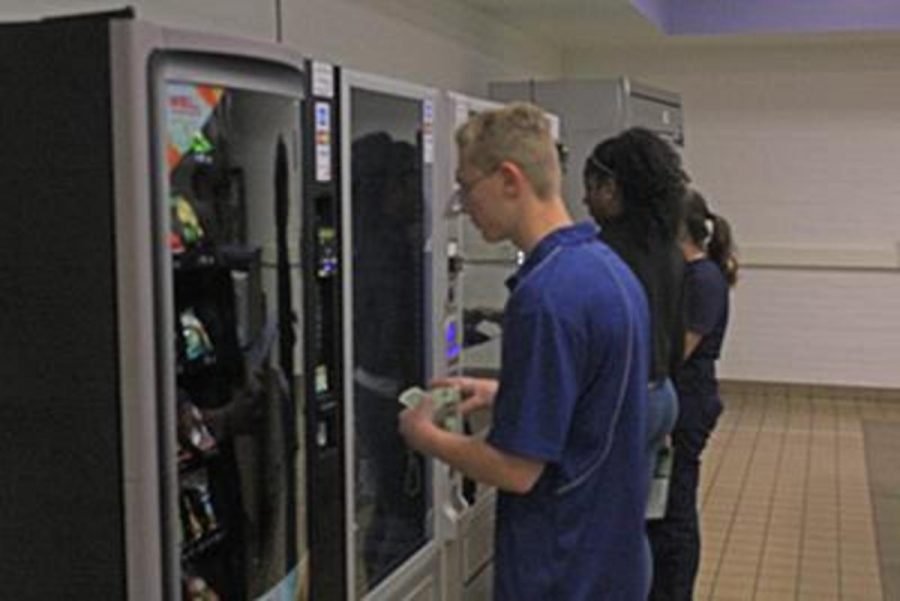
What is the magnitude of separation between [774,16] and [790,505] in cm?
340

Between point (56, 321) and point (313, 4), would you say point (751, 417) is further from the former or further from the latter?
point (56, 321)

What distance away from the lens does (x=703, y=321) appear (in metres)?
3.48

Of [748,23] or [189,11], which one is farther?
[748,23]

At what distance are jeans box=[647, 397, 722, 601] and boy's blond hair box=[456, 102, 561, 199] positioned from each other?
4.99 feet

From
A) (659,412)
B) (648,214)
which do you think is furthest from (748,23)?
(659,412)

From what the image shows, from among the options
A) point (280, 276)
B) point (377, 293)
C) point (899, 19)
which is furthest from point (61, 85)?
point (899, 19)

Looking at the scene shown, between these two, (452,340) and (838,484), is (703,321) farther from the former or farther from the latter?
(838,484)

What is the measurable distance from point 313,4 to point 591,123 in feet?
5.42

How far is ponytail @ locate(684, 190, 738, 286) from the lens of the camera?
3623 mm

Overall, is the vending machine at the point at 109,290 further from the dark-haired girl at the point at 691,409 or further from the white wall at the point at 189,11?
the dark-haired girl at the point at 691,409

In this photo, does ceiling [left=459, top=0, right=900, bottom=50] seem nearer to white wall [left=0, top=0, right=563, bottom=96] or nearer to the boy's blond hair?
white wall [left=0, top=0, right=563, bottom=96]

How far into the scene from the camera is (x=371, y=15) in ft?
14.0

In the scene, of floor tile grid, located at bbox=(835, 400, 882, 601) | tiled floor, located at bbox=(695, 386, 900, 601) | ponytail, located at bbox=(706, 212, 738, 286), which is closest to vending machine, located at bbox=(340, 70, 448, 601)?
ponytail, located at bbox=(706, 212, 738, 286)

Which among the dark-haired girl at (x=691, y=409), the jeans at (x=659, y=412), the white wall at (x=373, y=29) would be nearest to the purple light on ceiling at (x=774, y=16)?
the white wall at (x=373, y=29)
